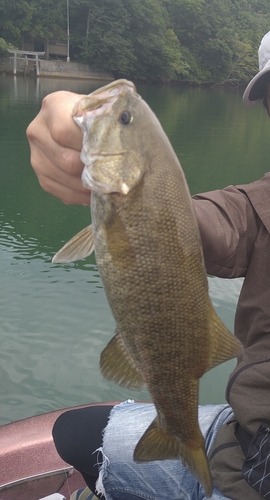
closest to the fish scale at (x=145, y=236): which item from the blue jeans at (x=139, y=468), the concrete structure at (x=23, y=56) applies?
the blue jeans at (x=139, y=468)

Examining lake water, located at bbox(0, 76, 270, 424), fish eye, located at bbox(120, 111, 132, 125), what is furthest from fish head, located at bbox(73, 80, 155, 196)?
lake water, located at bbox(0, 76, 270, 424)

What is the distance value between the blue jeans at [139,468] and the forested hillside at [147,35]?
48181mm

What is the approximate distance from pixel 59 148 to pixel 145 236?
1.59 ft

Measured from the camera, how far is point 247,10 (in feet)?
264

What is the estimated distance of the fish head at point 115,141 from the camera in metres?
1.36

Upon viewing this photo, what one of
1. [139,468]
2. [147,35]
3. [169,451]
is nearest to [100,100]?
[169,451]

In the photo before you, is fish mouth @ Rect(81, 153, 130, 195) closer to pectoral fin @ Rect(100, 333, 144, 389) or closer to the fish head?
the fish head

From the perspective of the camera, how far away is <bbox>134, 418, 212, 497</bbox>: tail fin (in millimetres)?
1615

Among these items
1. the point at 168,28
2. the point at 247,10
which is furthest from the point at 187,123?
the point at 247,10

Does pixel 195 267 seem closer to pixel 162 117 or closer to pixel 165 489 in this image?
pixel 165 489

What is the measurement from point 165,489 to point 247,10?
9205cm

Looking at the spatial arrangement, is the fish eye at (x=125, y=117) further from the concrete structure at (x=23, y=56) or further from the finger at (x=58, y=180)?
the concrete structure at (x=23, y=56)

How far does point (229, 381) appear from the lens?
1956mm

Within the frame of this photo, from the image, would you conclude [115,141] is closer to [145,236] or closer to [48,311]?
[145,236]
